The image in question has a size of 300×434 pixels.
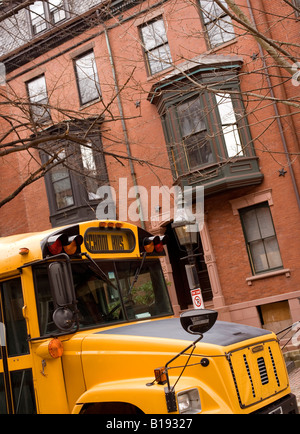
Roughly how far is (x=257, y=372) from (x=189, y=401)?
821 millimetres

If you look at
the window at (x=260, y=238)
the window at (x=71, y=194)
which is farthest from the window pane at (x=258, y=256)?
the window at (x=71, y=194)

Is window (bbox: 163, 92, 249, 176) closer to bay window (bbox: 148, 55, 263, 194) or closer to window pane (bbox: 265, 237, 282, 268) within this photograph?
bay window (bbox: 148, 55, 263, 194)

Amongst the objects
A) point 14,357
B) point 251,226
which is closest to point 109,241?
point 14,357

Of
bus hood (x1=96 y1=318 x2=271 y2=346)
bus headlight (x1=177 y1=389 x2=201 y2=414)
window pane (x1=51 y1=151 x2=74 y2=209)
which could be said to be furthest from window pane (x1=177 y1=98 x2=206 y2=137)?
bus headlight (x1=177 y1=389 x2=201 y2=414)

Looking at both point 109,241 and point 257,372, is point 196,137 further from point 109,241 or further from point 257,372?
point 257,372

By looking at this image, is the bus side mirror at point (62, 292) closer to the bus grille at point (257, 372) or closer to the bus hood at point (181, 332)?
the bus hood at point (181, 332)

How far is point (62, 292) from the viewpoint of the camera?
478 centimetres

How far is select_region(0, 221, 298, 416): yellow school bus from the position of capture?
432 cm

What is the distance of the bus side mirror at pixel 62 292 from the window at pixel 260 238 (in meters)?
11.6

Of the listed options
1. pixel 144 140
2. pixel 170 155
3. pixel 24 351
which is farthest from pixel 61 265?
pixel 144 140

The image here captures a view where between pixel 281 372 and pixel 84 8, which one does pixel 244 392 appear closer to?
pixel 281 372

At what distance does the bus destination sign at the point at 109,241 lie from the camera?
18.3ft

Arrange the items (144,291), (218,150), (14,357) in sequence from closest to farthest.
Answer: (14,357) → (144,291) → (218,150)

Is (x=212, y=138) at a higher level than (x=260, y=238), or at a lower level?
higher
